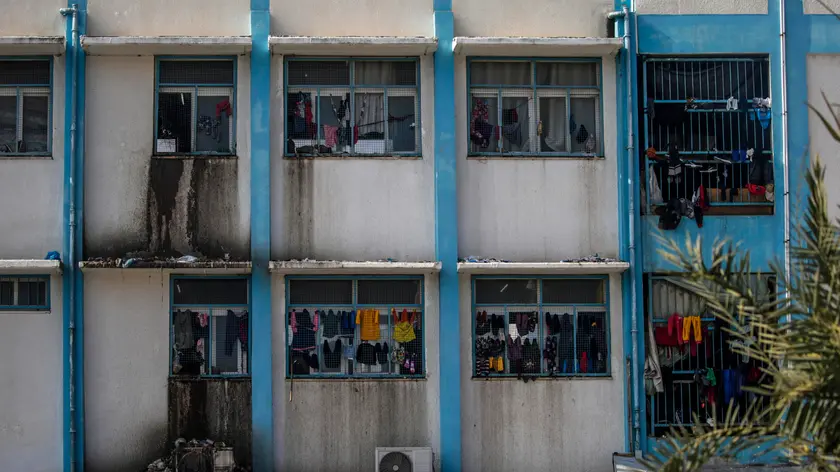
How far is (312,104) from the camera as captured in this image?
10836 millimetres

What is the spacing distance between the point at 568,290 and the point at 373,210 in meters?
2.48

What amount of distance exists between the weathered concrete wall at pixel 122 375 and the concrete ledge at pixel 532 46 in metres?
4.38

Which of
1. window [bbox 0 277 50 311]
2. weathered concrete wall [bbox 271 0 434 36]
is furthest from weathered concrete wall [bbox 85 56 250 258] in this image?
weathered concrete wall [bbox 271 0 434 36]

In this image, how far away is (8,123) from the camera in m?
10.7

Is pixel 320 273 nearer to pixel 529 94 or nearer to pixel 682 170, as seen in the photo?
pixel 529 94

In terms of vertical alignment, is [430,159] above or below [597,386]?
above

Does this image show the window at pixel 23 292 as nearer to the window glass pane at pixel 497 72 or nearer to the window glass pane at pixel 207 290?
the window glass pane at pixel 207 290

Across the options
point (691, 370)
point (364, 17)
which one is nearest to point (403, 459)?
point (691, 370)

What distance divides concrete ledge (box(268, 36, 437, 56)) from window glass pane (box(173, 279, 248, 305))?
2.73 meters

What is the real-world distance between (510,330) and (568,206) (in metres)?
1.61

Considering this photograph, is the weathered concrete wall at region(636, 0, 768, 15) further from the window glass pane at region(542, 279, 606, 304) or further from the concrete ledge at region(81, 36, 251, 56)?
the concrete ledge at region(81, 36, 251, 56)

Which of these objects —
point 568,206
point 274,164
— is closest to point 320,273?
point 274,164

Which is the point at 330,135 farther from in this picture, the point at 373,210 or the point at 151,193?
the point at 151,193

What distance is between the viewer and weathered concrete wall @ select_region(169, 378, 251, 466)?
10469 mm
